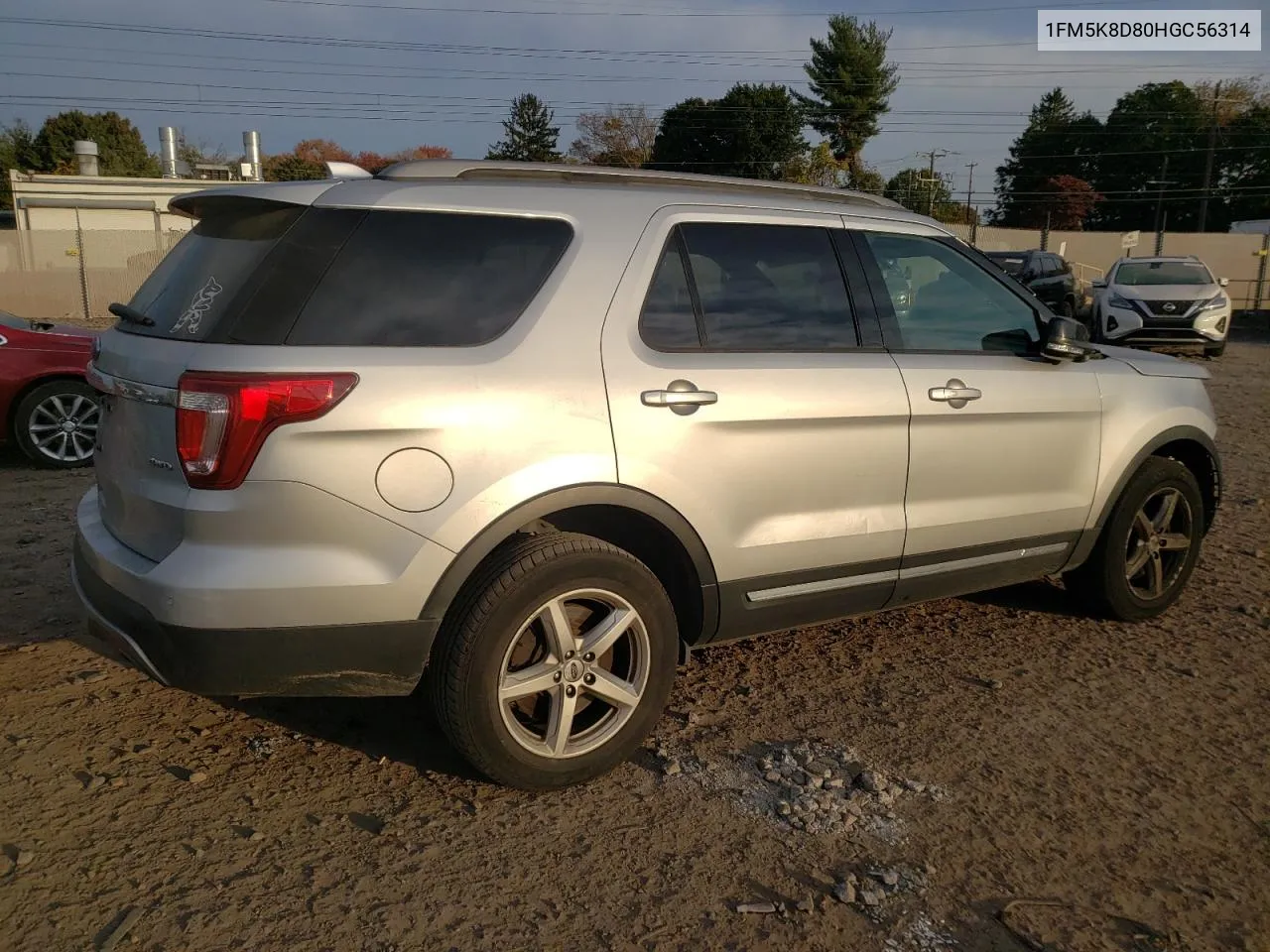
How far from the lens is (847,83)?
2207 inches

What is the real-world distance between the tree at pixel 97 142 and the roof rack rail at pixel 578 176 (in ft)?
211

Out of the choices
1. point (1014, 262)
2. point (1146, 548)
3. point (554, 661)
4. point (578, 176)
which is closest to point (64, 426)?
point (578, 176)

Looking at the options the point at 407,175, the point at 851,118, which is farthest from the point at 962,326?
the point at 851,118

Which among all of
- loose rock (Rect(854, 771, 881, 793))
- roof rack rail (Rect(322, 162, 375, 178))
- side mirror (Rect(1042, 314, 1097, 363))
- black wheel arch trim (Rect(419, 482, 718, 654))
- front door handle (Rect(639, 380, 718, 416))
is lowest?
loose rock (Rect(854, 771, 881, 793))

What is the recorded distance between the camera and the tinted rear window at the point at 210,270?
114 inches

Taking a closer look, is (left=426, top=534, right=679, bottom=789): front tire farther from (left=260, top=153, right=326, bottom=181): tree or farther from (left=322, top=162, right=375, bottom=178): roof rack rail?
(left=260, top=153, right=326, bottom=181): tree

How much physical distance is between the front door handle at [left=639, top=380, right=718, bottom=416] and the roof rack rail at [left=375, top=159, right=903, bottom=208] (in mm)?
782

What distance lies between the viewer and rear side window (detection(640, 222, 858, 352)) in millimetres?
3383

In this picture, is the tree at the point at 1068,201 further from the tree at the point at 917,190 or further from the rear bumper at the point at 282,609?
the rear bumper at the point at 282,609

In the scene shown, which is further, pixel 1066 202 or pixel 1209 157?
pixel 1066 202

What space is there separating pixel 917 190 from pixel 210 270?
65555 mm

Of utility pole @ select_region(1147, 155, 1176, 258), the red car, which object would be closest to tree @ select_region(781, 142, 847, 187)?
utility pole @ select_region(1147, 155, 1176, 258)

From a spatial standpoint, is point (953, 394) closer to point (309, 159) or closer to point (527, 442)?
point (527, 442)

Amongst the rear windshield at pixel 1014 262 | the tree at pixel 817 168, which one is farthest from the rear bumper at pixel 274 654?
the tree at pixel 817 168
